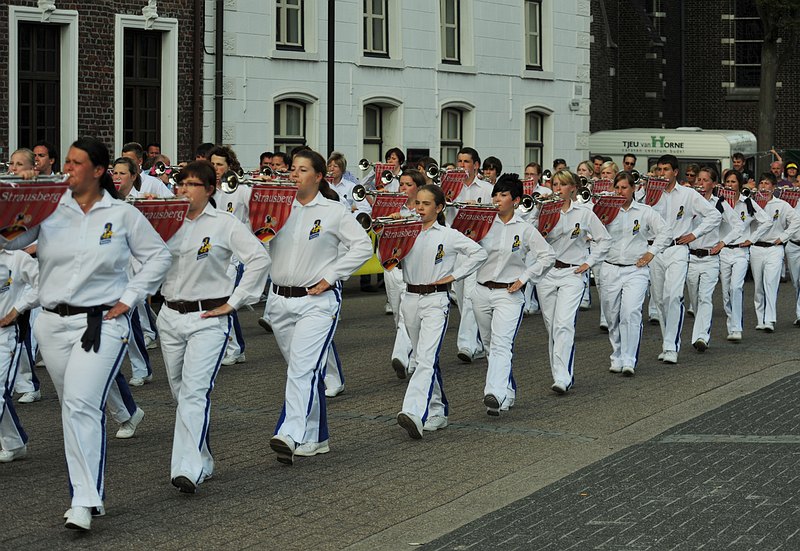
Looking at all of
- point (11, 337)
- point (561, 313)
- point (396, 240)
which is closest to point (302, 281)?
point (396, 240)

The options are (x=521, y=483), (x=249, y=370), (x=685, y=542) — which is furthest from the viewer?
(x=249, y=370)

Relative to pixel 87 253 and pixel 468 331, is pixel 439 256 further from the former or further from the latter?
pixel 468 331

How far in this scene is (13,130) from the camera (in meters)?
22.9

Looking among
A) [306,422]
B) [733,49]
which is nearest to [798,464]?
[306,422]

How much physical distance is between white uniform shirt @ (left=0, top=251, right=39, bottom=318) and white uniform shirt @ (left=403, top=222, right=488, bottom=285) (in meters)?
2.65

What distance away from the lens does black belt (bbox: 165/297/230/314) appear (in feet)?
29.9

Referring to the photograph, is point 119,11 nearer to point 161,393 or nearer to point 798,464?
point 161,393

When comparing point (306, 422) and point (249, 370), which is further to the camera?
point (249, 370)

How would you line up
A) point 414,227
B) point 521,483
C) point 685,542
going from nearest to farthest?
point 685,542 → point 521,483 → point 414,227

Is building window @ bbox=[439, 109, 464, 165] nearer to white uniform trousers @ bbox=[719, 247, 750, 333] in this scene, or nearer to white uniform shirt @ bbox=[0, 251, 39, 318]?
white uniform trousers @ bbox=[719, 247, 750, 333]

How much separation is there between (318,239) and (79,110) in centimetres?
1466

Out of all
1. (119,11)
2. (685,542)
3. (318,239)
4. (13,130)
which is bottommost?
(685,542)

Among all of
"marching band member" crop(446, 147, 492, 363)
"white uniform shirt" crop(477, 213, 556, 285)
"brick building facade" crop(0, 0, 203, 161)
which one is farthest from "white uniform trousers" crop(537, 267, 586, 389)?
"brick building facade" crop(0, 0, 203, 161)

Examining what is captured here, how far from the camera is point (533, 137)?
3512 cm
